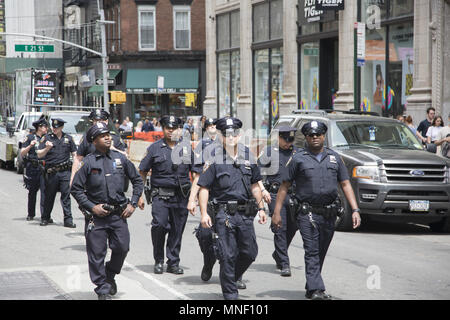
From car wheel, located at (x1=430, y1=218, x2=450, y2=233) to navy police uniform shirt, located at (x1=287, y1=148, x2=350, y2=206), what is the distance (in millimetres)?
5976

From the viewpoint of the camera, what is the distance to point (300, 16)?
28.4 m

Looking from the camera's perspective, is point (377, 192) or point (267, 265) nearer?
point (267, 265)

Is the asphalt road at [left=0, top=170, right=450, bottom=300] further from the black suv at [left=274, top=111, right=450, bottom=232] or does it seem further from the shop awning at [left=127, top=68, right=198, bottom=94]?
the shop awning at [left=127, top=68, right=198, bottom=94]

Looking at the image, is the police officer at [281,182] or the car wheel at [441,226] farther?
the car wheel at [441,226]

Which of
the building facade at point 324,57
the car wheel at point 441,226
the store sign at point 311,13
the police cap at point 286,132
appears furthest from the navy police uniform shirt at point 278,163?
the store sign at point 311,13

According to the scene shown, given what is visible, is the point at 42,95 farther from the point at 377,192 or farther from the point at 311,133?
the point at 311,133

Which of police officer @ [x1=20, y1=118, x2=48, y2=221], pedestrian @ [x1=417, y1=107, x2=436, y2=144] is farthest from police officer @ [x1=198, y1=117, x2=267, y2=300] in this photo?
pedestrian @ [x1=417, y1=107, x2=436, y2=144]

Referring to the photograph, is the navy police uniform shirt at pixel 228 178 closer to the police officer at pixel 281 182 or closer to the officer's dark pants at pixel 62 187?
the police officer at pixel 281 182

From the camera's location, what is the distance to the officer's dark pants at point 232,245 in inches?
284

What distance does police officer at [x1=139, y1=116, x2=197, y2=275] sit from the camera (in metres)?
9.20

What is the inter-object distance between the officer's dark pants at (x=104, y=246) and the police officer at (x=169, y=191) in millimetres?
1533

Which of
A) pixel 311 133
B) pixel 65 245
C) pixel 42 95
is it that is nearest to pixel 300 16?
pixel 42 95

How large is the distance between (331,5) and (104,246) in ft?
63.2
